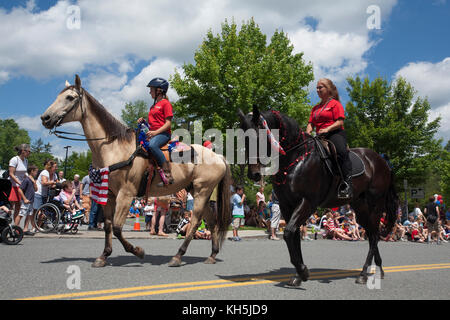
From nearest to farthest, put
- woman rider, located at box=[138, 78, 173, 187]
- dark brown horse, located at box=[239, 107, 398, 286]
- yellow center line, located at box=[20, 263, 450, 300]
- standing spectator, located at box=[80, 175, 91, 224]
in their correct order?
yellow center line, located at box=[20, 263, 450, 300], dark brown horse, located at box=[239, 107, 398, 286], woman rider, located at box=[138, 78, 173, 187], standing spectator, located at box=[80, 175, 91, 224]

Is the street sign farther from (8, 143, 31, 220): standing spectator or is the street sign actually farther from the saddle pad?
(8, 143, 31, 220): standing spectator

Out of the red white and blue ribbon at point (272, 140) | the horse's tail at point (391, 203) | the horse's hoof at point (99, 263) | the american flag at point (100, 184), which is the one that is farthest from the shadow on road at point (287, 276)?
the american flag at point (100, 184)

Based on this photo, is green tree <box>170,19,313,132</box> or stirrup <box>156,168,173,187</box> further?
green tree <box>170,19,313,132</box>

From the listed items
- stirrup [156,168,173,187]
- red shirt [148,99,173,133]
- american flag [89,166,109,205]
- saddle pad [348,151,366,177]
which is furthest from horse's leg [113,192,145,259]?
saddle pad [348,151,366,177]

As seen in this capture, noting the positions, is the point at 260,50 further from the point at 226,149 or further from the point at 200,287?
the point at 200,287

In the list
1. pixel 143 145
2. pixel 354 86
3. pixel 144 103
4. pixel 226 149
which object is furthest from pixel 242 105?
pixel 144 103

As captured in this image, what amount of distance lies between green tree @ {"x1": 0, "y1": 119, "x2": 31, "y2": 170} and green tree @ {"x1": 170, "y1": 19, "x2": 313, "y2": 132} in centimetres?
7863

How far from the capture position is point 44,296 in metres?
4.12

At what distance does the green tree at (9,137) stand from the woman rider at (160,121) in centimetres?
9856

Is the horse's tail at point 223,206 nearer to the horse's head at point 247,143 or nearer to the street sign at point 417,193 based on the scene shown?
the horse's head at point 247,143

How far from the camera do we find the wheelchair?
1223 cm

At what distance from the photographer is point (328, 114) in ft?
19.6
